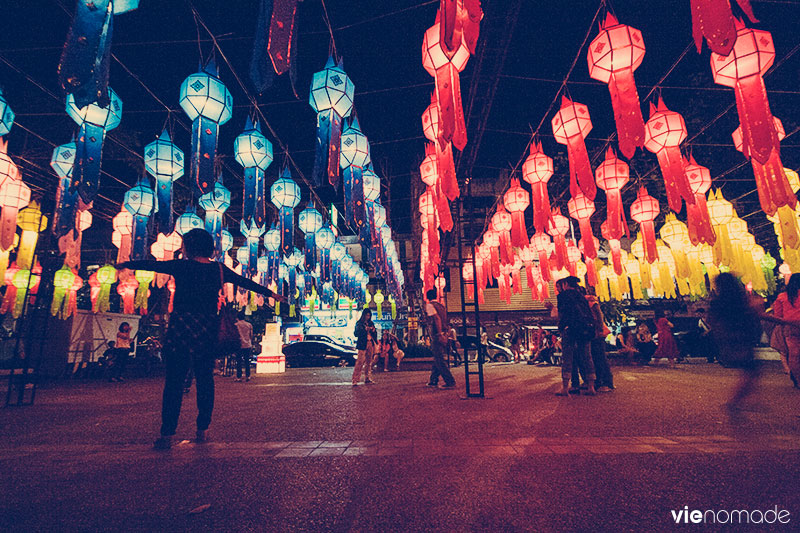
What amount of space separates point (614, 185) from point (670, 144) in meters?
1.54

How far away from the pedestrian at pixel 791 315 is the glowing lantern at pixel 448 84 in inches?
150

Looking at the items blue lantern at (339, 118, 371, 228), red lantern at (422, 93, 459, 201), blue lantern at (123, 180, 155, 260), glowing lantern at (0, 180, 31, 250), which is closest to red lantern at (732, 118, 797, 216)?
red lantern at (422, 93, 459, 201)

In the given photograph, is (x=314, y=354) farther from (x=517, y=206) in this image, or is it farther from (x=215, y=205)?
(x=517, y=206)

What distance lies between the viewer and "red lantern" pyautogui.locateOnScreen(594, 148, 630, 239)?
704cm

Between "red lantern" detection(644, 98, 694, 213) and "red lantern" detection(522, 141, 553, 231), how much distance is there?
72.0 inches

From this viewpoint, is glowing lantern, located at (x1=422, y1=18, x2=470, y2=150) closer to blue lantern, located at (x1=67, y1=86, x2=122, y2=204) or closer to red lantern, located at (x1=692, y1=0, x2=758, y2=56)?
red lantern, located at (x1=692, y1=0, x2=758, y2=56)

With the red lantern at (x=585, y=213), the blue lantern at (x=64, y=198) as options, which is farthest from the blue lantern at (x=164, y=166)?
the red lantern at (x=585, y=213)

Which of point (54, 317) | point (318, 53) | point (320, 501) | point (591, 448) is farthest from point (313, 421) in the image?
point (54, 317)

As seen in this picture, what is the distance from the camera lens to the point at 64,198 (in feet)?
20.5

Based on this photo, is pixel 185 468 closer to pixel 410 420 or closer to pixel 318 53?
pixel 410 420

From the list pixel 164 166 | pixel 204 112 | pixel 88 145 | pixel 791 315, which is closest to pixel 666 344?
pixel 791 315

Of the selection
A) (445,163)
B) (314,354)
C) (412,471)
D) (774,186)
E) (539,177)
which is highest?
(539,177)

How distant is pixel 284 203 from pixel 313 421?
532 cm

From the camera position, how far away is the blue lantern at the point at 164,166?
20.0ft
